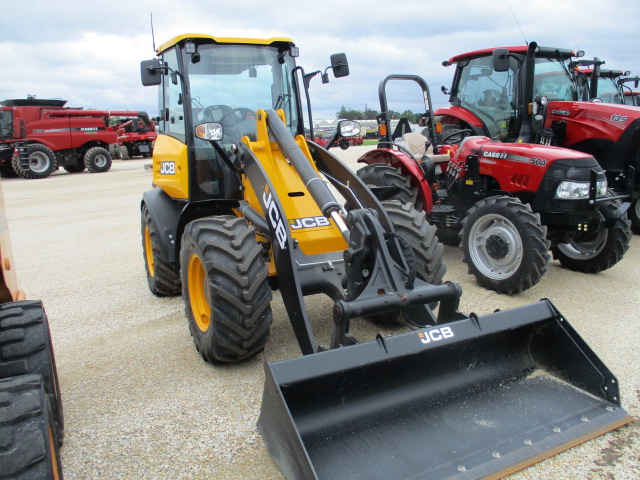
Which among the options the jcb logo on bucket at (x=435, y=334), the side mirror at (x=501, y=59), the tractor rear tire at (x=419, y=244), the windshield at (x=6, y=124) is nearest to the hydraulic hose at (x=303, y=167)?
the tractor rear tire at (x=419, y=244)

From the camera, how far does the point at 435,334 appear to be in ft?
9.01

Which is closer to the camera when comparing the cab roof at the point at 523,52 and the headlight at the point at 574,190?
the headlight at the point at 574,190

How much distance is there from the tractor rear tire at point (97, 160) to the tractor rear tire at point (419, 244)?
19.7 metres

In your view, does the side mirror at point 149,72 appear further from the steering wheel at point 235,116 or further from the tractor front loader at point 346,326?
the steering wheel at point 235,116

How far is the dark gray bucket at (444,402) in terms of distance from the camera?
2463 millimetres

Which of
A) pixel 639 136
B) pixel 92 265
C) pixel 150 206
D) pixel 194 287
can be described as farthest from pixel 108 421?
pixel 639 136

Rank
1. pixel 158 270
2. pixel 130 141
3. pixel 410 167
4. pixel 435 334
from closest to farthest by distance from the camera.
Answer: pixel 435 334, pixel 158 270, pixel 410 167, pixel 130 141

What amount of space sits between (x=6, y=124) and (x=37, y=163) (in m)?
1.84

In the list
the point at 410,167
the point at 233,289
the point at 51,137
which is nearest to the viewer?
the point at 233,289

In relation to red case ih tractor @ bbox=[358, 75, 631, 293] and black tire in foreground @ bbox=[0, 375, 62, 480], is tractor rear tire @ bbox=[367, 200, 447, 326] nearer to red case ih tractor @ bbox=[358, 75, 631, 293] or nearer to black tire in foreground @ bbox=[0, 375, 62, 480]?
red case ih tractor @ bbox=[358, 75, 631, 293]

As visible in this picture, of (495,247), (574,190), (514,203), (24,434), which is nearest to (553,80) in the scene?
(574,190)

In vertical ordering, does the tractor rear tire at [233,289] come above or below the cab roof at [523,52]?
below

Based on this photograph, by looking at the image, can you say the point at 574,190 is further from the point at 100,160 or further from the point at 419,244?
the point at 100,160

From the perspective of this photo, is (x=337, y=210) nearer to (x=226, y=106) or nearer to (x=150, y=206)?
(x=226, y=106)
